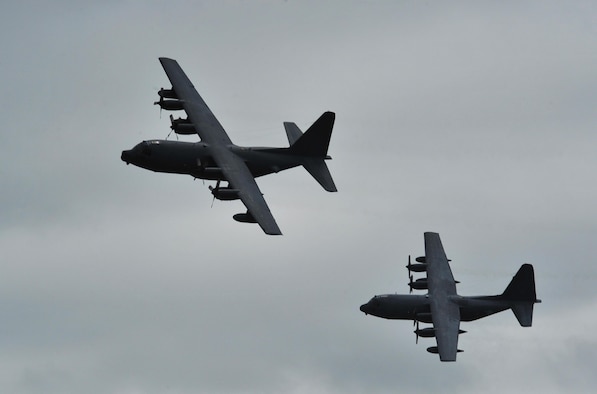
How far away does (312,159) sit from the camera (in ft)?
393

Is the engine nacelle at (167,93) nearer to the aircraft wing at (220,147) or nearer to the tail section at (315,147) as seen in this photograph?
the aircraft wing at (220,147)

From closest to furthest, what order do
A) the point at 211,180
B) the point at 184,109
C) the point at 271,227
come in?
1. the point at 271,227
2. the point at 211,180
3. the point at 184,109

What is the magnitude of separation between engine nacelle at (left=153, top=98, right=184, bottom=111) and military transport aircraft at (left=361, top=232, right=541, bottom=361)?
2432 centimetres

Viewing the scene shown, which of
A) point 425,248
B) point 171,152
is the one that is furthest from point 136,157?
point 425,248

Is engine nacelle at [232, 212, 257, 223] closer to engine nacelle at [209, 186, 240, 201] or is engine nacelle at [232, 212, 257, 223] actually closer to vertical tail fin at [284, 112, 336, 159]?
engine nacelle at [209, 186, 240, 201]

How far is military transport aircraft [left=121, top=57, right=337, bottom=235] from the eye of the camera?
11450 centimetres

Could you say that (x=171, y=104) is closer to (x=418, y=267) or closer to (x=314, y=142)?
(x=314, y=142)

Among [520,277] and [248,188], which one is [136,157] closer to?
[248,188]

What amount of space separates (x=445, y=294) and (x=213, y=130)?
24.9 metres

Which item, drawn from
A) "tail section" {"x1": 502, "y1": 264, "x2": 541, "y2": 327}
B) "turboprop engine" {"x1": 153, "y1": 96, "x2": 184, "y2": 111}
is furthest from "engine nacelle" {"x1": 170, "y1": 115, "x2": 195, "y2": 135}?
"tail section" {"x1": 502, "y1": 264, "x2": 541, "y2": 327}

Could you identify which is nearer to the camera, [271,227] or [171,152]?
[271,227]

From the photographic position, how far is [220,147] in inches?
4653

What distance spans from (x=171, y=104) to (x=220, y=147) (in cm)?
863

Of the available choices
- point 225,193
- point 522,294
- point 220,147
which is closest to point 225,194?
point 225,193
